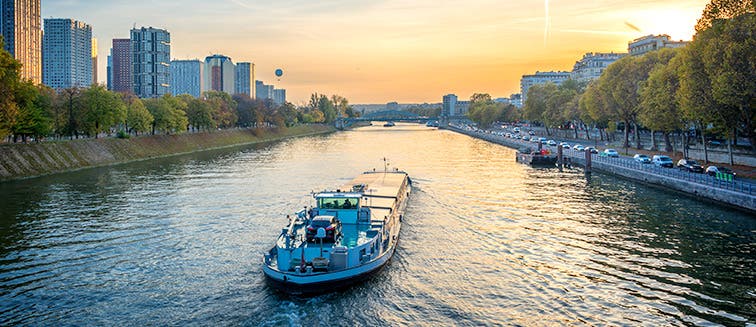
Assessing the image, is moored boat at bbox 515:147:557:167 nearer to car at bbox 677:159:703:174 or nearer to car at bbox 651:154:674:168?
car at bbox 651:154:674:168

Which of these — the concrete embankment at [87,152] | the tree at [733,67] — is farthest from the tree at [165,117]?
the tree at [733,67]

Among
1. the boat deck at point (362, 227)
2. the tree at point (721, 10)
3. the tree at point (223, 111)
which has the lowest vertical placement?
the boat deck at point (362, 227)

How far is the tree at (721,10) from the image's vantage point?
59156 mm

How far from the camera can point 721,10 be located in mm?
61312

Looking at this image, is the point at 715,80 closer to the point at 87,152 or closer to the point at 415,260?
the point at 415,260

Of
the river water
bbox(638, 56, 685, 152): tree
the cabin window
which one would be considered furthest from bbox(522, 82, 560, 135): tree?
the cabin window

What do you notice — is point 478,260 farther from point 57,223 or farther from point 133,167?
point 133,167

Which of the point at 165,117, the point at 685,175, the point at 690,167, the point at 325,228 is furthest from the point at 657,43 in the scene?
the point at 325,228

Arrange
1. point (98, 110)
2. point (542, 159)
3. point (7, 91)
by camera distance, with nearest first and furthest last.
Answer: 1. point (7, 91)
2. point (542, 159)
3. point (98, 110)

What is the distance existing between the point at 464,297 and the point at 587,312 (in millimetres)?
5800

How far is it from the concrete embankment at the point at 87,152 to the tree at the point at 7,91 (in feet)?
16.6

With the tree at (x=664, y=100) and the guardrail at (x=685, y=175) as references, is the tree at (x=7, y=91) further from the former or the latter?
the tree at (x=664, y=100)

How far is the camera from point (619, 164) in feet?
262

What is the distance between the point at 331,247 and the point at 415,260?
6.53m
